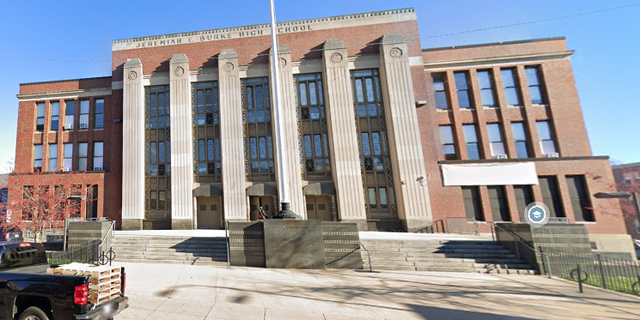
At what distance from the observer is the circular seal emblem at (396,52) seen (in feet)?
72.5

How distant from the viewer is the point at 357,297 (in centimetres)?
766

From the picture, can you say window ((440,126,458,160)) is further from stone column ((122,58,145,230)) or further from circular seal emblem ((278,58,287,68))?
stone column ((122,58,145,230))

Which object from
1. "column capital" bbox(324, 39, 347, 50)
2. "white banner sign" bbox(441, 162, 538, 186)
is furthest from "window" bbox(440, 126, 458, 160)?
"column capital" bbox(324, 39, 347, 50)

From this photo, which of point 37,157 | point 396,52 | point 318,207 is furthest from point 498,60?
point 37,157

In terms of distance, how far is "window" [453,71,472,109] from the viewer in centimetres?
2302

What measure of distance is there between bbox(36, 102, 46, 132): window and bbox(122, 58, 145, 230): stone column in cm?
960

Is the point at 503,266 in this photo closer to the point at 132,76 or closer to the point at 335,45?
the point at 335,45

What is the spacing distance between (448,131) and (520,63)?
8.59 metres

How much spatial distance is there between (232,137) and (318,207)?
30.5ft

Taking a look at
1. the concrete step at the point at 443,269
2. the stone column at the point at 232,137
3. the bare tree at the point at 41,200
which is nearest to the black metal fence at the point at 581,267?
the concrete step at the point at 443,269

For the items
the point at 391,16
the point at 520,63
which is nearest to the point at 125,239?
the point at 391,16

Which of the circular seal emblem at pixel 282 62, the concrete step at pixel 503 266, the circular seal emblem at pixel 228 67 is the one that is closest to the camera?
the concrete step at pixel 503 266

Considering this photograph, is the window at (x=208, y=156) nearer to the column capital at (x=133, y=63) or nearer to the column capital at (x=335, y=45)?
the column capital at (x=133, y=63)

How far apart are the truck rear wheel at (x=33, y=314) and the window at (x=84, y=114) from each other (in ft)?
87.9
